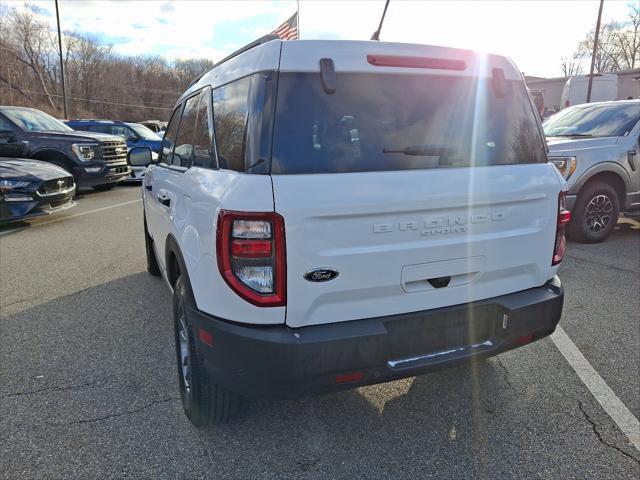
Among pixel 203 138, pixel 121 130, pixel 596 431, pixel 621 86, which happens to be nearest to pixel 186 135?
pixel 203 138

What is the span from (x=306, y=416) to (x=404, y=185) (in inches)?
57.4

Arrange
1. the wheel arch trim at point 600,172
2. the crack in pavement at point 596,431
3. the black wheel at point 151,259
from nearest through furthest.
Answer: the crack in pavement at point 596,431, the black wheel at point 151,259, the wheel arch trim at point 600,172

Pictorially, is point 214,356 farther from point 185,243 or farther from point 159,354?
point 159,354

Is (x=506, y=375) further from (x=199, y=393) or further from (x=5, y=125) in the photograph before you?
(x=5, y=125)

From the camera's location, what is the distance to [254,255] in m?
1.88

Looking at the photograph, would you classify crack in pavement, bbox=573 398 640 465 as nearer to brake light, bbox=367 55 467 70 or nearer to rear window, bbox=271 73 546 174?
rear window, bbox=271 73 546 174

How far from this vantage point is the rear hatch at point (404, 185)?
1.92 m

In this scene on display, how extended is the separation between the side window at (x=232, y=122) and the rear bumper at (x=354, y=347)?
2.44 ft

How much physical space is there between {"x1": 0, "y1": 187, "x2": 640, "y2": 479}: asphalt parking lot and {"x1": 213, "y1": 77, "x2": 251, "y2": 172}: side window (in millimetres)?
1462

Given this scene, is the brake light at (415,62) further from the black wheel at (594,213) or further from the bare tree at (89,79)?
the bare tree at (89,79)

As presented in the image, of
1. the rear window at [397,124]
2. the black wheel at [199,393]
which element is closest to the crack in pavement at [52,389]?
the black wheel at [199,393]

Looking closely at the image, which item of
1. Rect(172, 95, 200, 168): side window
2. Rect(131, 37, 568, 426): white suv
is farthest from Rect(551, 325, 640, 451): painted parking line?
Rect(172, 95, 200, 168): side window

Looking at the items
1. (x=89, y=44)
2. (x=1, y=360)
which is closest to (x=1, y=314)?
(x=1, y=360)

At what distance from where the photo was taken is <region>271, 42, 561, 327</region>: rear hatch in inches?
75.7
